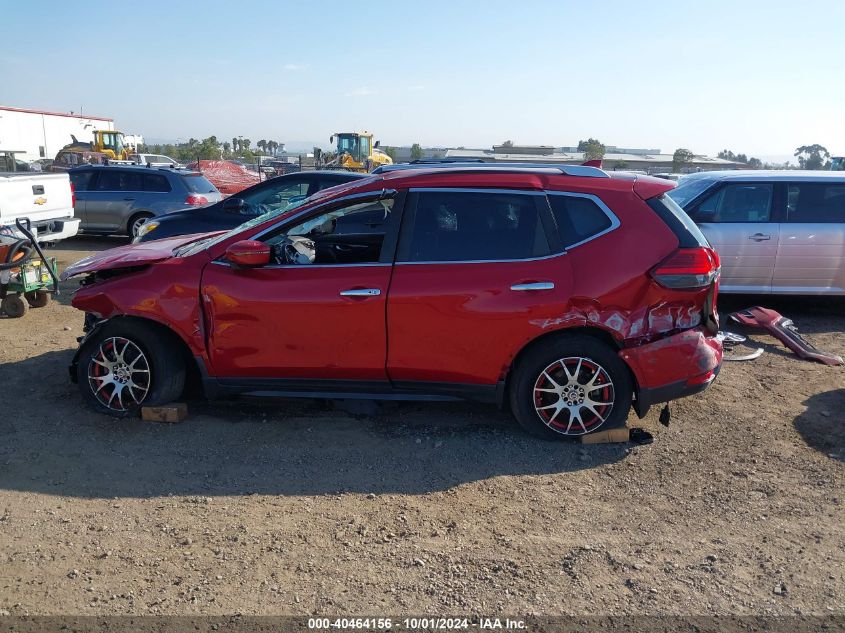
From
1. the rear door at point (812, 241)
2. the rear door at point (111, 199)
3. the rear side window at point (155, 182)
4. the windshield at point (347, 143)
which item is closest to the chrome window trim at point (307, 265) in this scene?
the rear door at point (812, 241)

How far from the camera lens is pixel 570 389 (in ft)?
15.6

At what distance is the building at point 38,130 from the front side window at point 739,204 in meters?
48.2

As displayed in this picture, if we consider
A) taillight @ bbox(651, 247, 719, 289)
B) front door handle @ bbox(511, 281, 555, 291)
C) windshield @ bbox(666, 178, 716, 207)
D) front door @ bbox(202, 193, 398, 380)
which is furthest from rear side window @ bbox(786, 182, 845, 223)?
front door @ bbox(202, 193, 398, 380)

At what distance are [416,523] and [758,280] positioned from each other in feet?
20.4

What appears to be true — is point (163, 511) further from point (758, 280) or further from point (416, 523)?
point (758, 280)

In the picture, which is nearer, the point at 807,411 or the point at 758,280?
the point at 807,411

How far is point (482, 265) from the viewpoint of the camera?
15.4ft

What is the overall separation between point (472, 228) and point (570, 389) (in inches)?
49.7

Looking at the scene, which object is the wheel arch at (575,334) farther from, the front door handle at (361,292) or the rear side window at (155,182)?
the rear side window at (155,182)

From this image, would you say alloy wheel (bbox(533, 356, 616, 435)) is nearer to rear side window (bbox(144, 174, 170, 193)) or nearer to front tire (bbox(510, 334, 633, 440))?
front tire (bbox(510, 334, 633, 440))

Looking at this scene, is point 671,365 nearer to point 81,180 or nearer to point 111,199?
point 111,199

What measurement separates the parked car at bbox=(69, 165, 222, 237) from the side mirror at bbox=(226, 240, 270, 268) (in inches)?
379

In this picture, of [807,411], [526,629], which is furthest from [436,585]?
[807,411]

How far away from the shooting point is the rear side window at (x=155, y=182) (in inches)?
547
